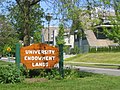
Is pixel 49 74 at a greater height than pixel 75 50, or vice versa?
pixel 49 74

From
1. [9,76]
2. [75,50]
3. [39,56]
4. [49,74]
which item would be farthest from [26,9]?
[75,50]

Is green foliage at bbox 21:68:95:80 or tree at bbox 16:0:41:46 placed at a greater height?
tree at bbox 16:0:41:46

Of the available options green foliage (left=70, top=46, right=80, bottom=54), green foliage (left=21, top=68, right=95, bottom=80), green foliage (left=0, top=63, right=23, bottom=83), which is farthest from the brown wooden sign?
green foliage (left=70, top=46, right=80, bottom=54)

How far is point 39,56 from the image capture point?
663 inches

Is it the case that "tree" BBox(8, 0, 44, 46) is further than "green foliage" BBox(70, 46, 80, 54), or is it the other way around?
"green foliage" BBox(70, 46, 80, 54)

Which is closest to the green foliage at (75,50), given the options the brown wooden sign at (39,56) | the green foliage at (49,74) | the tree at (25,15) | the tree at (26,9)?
the tree at (25,15)

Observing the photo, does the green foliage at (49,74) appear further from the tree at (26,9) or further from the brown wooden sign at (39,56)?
the tree at (26,9)

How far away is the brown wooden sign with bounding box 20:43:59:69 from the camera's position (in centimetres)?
1653

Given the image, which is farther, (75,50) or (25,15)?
(75,50)

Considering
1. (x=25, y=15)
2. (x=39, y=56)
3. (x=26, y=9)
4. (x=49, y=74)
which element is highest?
(x=26, y=9)

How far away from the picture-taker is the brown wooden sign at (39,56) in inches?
651

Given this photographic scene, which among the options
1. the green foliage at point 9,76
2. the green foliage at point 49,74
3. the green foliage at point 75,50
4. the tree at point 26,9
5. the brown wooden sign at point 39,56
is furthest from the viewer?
the green foliage at point 75,50

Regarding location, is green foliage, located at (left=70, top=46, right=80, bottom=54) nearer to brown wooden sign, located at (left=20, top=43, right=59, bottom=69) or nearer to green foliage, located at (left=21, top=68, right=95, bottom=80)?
green foliage, located at (left=21, top=68, right=95, bottom=80)

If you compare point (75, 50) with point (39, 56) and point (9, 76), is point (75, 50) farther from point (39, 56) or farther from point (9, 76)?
point (9, 76)
